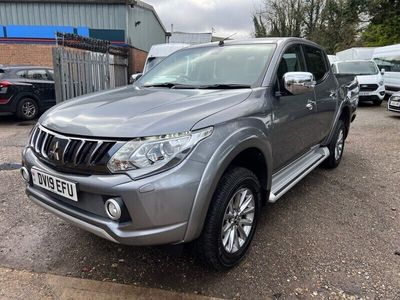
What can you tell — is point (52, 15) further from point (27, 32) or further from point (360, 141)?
point (360, 141)

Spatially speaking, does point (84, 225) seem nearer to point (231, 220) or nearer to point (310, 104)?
point (231, 220)

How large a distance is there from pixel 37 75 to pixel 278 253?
348 inches

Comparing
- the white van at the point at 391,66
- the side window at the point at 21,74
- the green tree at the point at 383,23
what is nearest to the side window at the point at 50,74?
the side window at the point at 21,74

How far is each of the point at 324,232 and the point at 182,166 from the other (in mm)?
1857

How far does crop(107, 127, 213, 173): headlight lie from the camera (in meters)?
2.11

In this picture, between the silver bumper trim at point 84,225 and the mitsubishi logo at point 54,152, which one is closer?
the silver bumper trim at point 84,225

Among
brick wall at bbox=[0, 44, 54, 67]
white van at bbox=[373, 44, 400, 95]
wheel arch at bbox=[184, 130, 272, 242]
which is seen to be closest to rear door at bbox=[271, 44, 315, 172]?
wheel arch at bbox=[184, 130, 272, 242]

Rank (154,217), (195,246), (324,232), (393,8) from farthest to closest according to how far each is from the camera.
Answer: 1. (393,8)
2. (324,232)
3. (195,246)
4. (154,217)

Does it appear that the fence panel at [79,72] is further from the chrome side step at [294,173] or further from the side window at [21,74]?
the chrome side step at [294,173]

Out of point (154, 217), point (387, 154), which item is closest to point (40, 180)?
point (154, 217)

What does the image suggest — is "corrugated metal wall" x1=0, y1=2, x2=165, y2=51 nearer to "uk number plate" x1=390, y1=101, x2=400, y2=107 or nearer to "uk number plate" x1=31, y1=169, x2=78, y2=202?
"uk number plate" x1=390, y1=101, x2=400, y2=107

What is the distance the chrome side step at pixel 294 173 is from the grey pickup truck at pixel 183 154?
0.06 feet

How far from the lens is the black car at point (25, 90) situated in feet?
28.3

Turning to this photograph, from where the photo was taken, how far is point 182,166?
2.13 meters
